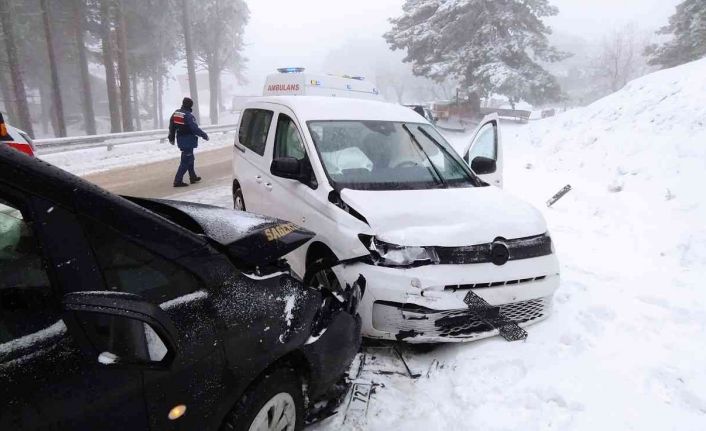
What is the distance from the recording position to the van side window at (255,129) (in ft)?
17.0

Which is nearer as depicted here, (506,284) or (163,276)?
(163,276)

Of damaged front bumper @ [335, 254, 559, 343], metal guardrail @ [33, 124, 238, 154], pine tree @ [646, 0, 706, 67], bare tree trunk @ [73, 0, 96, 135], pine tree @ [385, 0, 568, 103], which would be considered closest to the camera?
damaged front bumper @ [335, 254, 559, 343]

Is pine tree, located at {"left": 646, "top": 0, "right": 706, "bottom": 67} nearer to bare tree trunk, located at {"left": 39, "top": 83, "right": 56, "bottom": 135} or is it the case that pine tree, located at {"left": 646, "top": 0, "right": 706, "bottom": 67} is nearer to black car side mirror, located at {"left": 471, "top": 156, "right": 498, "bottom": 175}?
black car side mirror, located at {"left": 471, "top": 156, "right": 498, "bottom": 175}

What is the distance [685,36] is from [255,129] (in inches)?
1208

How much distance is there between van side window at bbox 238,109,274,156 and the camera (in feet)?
17.0

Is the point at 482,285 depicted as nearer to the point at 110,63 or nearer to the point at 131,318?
the point at 131,318

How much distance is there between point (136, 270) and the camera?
1.67 metres

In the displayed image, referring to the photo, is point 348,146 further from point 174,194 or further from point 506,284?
point 174,194

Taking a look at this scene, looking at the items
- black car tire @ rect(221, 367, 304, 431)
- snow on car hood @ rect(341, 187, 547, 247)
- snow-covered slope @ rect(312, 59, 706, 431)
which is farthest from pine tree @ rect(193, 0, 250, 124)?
black car tire @ rect(221, 367, 304, 431)

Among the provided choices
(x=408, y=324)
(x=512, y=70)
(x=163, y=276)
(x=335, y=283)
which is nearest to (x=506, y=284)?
(x=408, y=324)

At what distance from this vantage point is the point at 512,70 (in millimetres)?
22234

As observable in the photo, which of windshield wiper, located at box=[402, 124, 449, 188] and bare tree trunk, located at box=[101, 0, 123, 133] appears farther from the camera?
bare tree trunk, located at box=[101, 0, 123, 133]

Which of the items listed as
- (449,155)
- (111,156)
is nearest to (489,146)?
(449,155)

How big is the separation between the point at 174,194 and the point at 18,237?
832cm
